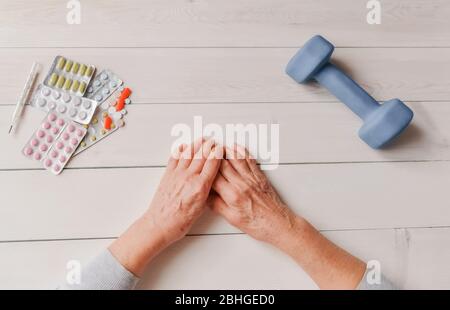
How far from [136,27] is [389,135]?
0.64 meters

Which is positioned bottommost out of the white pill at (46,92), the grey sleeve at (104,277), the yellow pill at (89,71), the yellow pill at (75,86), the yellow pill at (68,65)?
the grey sleeve at (104,277)

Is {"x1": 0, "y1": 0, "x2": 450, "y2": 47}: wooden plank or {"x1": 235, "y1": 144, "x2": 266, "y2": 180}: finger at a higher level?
{"x1": 0, "y1": 0, "x2": 450, "y2": 47}: wooden plank

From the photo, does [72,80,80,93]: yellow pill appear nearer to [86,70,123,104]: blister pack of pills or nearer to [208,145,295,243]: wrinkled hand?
[86,70,123,104]: blister pack of pills

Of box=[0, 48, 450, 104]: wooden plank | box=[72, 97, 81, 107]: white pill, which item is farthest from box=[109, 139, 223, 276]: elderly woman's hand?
box=[72, 97, 81, 107]: white pill

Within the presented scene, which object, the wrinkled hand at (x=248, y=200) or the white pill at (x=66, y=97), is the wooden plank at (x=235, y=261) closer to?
the wrinkled hand at (x=248, y=200)

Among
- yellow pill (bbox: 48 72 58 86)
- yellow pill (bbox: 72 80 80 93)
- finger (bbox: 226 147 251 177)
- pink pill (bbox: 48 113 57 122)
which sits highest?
yellow pill (bbox: 48 72 58 86)

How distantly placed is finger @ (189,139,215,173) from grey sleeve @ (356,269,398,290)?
417 mm

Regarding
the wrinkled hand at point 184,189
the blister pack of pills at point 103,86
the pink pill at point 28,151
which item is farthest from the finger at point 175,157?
the pink pill at point 28,151

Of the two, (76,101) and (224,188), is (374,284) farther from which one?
(76,101)

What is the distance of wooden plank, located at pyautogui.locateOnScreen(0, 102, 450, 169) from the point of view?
1.04 m

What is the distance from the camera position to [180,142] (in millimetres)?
1058

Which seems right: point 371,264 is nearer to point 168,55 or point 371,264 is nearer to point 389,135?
point 389,135

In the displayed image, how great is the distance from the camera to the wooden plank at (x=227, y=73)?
1077mm
